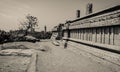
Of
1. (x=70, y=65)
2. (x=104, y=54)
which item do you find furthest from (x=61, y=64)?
(x=104, y=54)

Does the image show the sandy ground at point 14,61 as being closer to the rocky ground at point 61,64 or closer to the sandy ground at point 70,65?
the rocky ground at point 61,64

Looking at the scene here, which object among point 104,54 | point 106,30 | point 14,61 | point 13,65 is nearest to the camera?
point 104,54

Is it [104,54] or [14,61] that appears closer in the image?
[104,54]

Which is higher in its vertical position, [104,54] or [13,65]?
[104,54]

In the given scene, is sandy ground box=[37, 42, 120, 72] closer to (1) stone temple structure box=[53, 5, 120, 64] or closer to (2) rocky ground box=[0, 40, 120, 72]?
(2) rocky ground box=[0, 40, 120, 72]

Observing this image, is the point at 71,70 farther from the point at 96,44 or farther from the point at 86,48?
the point at 86,48

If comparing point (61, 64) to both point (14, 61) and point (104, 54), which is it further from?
point (14, 61)

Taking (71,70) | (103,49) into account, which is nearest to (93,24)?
(103,49)

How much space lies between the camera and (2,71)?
4.46 m

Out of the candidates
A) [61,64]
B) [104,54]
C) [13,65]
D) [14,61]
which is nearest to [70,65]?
[61,64]

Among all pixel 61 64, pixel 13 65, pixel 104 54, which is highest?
pixel 104 54

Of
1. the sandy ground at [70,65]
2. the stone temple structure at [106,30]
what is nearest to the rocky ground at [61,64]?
the sandy ground at [70,65]

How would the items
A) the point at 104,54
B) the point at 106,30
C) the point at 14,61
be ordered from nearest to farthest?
the point at 104,54 → the point at 106,30 → the point at 14,61

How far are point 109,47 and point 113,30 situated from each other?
0.59 meters
